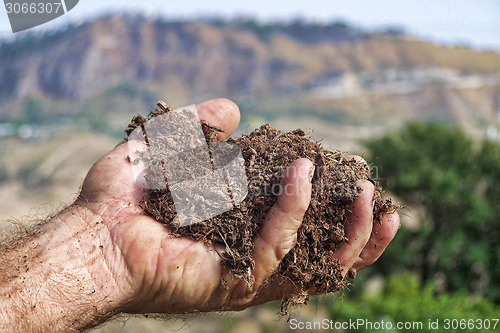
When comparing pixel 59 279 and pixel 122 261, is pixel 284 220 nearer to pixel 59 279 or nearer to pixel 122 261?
pixel 122 261

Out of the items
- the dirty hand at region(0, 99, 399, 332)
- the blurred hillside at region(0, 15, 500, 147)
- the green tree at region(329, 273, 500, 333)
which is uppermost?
the dirty hand at region(0, 99, 399, 332)

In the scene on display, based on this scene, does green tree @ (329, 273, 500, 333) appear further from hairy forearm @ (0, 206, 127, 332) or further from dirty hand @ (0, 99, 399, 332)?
hairy forearm @ (0, 206, 127, 332)

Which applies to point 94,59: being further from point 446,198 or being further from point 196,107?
point 196,107

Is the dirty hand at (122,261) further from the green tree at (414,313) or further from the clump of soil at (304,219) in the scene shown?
the green tree at (414,313)

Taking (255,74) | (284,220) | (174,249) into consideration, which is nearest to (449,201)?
(284,220)

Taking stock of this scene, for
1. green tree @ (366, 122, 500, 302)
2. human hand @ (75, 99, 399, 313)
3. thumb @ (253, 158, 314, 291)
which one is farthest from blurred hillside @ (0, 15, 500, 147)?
thumb @ (253, 158, 314, 291)
